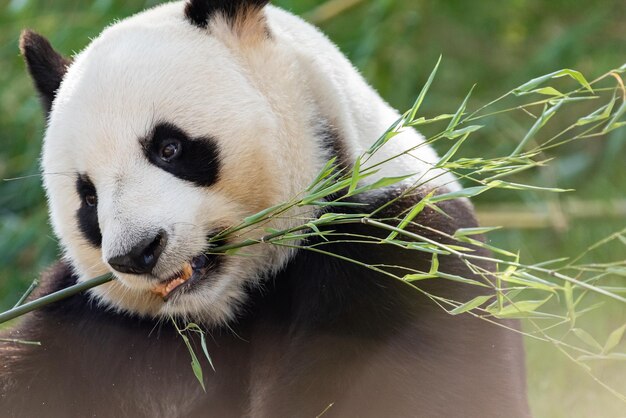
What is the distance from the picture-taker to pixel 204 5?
1.99m

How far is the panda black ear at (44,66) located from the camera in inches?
83.3

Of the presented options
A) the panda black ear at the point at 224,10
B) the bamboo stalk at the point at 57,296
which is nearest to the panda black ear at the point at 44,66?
the panda black ear at the point at 224,10

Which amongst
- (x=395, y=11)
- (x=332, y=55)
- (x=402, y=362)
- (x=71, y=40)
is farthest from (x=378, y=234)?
(x=395, y=11)

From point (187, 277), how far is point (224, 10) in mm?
563

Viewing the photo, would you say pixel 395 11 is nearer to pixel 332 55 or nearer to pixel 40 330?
pixel 332 55

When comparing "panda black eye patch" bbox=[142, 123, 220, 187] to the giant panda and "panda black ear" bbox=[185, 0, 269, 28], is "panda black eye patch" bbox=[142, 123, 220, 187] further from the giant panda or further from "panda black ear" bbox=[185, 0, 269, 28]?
"panda black ear" bbox=[185, 0, 269, 28]

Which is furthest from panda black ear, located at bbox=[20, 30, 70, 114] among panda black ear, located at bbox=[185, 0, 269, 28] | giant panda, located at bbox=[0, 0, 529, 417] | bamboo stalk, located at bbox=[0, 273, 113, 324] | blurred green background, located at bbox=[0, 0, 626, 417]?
blurred green background, located at bbox=[0, 0, 626, 417]

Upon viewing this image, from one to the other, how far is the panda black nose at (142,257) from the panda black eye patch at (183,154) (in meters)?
0.18

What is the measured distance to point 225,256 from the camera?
186 cm

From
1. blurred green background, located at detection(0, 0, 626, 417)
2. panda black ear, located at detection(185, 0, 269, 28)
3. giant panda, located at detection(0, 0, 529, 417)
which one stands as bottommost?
blurred green background, located at detection(0, 0, 626, 417)

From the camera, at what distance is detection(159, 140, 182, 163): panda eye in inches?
71.6

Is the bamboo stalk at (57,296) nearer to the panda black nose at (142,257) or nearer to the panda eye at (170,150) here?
the panda black nose at (142,257)

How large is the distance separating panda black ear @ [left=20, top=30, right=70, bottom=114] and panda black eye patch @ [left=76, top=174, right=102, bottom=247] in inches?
12.8

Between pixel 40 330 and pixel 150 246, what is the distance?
0.57m
